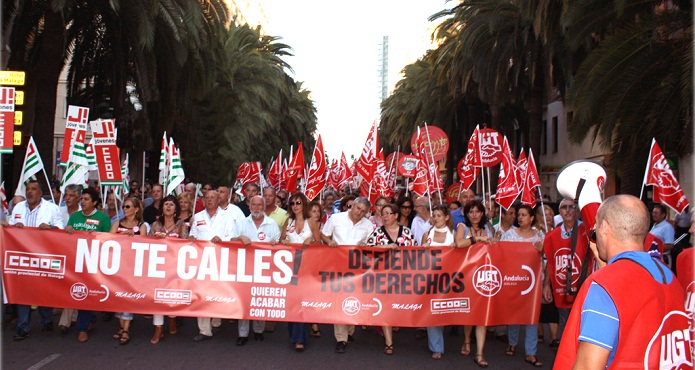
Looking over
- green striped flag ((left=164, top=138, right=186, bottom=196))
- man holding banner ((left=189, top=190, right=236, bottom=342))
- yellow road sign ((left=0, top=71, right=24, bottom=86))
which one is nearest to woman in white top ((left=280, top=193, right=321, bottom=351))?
man holding banner ((left=189, top=190, right=236, bottom=342))

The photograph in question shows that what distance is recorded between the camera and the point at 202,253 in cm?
762

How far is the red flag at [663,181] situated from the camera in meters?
9.24

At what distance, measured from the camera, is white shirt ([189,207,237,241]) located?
787cm

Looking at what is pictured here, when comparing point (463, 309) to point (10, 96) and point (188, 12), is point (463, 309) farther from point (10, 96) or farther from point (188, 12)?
point (188, 12)

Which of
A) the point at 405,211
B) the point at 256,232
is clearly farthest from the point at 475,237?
the point at 256,232

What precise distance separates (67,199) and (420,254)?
440cm

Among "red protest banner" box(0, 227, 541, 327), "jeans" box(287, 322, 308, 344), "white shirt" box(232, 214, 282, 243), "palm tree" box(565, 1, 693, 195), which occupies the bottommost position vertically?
"jeans" box(287, 322, 308, 344)

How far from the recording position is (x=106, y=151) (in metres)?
10.5

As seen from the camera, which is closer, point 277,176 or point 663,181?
point 663,181

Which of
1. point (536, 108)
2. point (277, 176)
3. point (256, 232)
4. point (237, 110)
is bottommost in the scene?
point (256, 232)

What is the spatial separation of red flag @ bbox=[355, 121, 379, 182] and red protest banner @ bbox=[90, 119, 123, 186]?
511 centimetres

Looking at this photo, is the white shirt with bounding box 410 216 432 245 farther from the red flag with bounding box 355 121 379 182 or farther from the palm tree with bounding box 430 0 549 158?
the palm tree with bounding box 430 0 549 158

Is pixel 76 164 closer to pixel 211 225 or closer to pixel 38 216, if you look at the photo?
pixel 38 216

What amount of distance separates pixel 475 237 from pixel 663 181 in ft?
11.2
